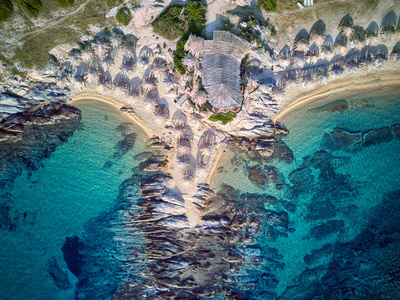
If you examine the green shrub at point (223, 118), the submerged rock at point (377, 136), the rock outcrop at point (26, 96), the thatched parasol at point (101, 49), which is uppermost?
the thatched parasol at point (101, 49)

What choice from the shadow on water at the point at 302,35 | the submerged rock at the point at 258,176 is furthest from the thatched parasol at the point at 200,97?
the shadow on water at the point at 302,35

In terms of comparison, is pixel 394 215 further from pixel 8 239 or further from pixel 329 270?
pixel 8 239

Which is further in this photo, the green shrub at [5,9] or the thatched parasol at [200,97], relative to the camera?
the thatched parasol at [200,97]

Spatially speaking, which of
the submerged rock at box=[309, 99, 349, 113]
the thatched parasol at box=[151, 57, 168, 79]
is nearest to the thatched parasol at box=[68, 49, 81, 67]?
the thatched parasol at box=[151, 57, 168, 79]

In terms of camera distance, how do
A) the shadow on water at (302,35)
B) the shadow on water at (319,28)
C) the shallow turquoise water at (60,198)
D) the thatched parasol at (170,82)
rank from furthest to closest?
the shadow on water at (302,35)
the shadow on water at (319,28)
the thatched parasol at (170,82)
the shallow turquoise water at (60,198)

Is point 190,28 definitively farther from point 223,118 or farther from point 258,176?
point 258,176

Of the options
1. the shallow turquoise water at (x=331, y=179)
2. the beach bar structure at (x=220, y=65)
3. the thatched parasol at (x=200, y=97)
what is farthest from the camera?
the shallow turquoise water at (x=331, y=179)

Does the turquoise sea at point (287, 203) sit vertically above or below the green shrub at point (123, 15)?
below

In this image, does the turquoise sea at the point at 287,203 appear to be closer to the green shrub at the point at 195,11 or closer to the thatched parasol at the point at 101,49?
the thatched parasol at the point at 101,49
